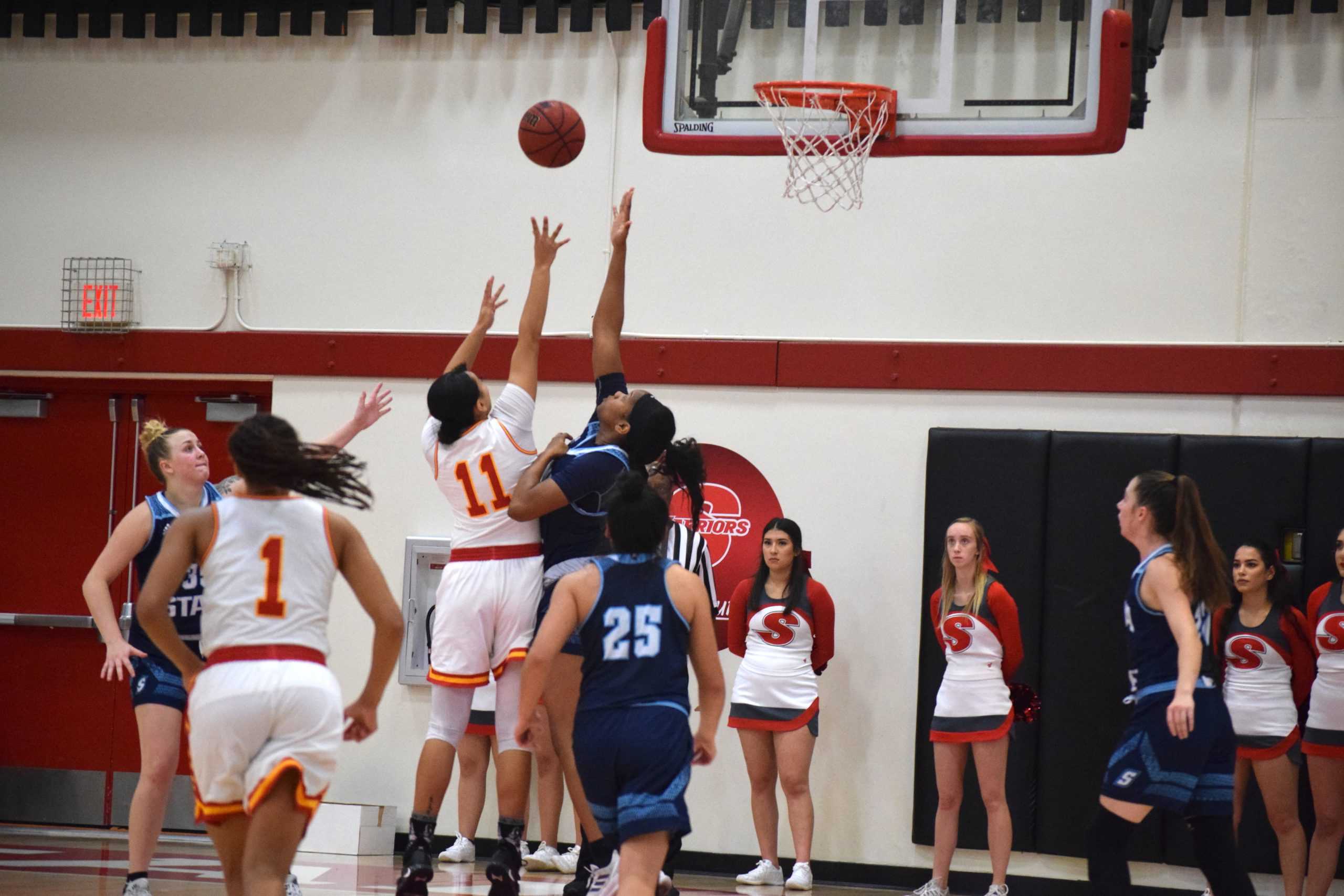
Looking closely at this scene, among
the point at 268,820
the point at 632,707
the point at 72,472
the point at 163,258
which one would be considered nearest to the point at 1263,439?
the point at 632,707

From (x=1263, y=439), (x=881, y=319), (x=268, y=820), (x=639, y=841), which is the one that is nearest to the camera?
(x=268, y=820)

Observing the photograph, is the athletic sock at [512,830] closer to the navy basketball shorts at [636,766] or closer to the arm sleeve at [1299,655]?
the navy basketball shorts at [636,766]

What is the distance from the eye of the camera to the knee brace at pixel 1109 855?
194 inches

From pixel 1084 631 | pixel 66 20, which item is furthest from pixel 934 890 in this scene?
pixel 66 20

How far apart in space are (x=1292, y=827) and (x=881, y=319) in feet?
11.6

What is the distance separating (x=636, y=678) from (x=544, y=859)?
12.9ft

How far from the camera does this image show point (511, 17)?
8969 millimetres

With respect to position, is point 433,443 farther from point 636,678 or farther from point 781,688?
point 781,688

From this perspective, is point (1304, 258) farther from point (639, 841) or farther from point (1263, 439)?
point (639, 841)

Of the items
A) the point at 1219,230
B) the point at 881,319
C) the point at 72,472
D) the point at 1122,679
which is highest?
the point at 1219,230

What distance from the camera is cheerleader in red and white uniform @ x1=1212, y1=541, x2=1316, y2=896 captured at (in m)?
7.32

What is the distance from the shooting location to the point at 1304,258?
8.17 m

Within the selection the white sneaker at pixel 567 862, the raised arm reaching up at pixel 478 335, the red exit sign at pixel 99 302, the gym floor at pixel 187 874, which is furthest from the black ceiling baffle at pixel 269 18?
the white sneaker at pixel 567 862

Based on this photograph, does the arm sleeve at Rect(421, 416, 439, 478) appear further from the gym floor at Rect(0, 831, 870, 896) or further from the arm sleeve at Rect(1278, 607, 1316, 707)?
the arm sleeve at Rect(1278, 607, 1316, 707)
